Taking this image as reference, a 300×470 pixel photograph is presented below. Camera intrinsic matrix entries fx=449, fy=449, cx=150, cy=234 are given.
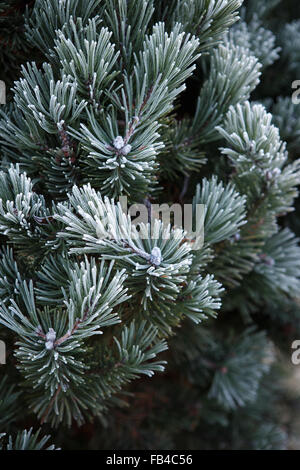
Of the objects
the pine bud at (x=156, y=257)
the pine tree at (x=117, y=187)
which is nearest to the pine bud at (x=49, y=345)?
the pine tree at (x=117, y=187)

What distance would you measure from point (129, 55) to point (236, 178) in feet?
0.63

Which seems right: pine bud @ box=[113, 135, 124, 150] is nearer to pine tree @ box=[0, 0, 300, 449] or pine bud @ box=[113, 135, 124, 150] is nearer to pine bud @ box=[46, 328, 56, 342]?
pine tree @ box=[0, 0, 300, 449]

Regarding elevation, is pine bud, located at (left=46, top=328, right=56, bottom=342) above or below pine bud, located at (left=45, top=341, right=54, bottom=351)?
above

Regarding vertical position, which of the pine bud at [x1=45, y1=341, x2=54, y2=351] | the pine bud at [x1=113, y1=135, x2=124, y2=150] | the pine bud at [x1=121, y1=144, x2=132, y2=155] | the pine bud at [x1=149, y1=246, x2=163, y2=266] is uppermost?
the pine bud at [x1=113, y1=135, x2=124, y2=150]

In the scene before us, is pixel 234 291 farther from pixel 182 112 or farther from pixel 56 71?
pixel 56 71

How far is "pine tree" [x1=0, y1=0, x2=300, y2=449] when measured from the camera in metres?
0.43

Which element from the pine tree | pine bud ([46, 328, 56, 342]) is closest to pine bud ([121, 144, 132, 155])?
the pine tree

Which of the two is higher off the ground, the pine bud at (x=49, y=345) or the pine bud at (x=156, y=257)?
the pine bud at (x=156, y=257)

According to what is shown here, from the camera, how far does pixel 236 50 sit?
55cm

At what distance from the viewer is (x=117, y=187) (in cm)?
47

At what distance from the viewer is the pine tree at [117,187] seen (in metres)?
0.43

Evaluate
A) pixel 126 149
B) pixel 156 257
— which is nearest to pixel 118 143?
pixel 126 149

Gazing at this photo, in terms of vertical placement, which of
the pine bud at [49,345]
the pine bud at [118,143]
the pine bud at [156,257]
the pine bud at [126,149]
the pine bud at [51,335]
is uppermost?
the pine bud at [118,143]

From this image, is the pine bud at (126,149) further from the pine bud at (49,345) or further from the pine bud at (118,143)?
the pine bud at (49,345)
